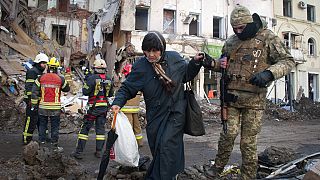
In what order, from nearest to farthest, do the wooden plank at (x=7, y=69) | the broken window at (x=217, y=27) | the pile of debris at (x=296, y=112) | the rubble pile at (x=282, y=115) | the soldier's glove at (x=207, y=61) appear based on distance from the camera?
the soldier's glove at (x=207, y=61) < the wooden plank at (x=7, y=69) < the rubble pile at (x=282, y=115) < the pile of debris at (x=296, y=112) < the broken window at (x=217, y=27)

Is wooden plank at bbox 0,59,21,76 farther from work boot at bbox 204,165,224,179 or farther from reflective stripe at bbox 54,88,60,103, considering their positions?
work boot at bbox 204,165,224,179

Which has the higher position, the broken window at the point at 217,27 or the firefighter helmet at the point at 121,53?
the broken window at the point at 217,27

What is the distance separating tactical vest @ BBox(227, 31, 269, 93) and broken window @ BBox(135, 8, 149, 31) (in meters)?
18.5

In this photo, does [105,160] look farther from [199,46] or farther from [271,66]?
[199,46]

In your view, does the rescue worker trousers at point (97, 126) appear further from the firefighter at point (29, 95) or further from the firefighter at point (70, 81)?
the firefighter at point (70, 81)

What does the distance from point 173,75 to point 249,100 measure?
1.00m

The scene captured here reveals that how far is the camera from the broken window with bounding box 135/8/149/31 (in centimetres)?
2170

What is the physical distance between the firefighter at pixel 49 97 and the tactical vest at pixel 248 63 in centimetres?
425

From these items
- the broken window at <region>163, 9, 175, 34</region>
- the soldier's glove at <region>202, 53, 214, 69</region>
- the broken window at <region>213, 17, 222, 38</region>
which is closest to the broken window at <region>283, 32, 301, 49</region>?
the broken window at <region>213, 17, 222, 38</region>

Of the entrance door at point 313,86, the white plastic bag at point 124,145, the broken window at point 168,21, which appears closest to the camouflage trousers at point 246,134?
the white plastic bag at point 124,145

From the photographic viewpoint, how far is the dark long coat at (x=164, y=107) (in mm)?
3178


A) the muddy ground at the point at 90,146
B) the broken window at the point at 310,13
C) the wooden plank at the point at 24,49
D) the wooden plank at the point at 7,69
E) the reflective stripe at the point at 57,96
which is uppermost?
the broken window at the point at 310,13

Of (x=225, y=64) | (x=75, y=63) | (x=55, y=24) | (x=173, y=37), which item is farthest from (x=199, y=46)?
(x=225, y=64)

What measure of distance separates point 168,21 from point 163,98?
19689 millimetres
